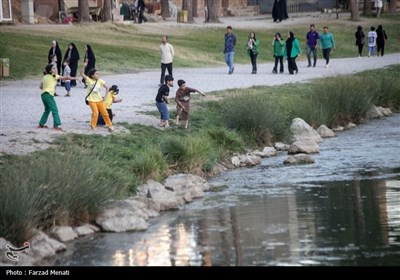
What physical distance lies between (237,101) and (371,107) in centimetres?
740

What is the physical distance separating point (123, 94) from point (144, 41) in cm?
2074

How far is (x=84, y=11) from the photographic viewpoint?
200ft

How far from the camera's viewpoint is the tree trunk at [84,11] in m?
60.1

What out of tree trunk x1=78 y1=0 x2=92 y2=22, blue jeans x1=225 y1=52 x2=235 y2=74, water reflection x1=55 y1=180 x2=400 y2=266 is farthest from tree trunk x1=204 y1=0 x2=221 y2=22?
water reflection x1=55 y1=180 x2=400 y2=266

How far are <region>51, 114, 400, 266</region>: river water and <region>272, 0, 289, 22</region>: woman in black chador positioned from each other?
4573 cm

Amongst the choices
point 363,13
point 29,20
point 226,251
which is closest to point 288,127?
point 226,251

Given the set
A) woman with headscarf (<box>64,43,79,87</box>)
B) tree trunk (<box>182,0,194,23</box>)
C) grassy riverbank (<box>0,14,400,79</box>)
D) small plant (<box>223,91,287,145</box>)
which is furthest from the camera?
tree trunk (<box>182,0,194,23</box>)

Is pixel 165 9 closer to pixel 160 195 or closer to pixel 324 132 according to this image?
pixel 324 132

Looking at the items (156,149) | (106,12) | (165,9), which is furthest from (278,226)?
(165,9)

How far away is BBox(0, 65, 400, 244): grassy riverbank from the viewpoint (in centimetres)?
1916

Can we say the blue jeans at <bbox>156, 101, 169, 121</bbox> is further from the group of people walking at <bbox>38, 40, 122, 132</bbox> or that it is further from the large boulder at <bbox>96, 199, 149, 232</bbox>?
the large boulder at <bbox>96, 199, 149, 232</bbox>

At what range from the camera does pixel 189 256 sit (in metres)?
18.0

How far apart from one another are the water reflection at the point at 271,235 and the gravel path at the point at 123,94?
16.1 feet

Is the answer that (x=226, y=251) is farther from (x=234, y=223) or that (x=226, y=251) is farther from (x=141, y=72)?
(x=141, y=72)
